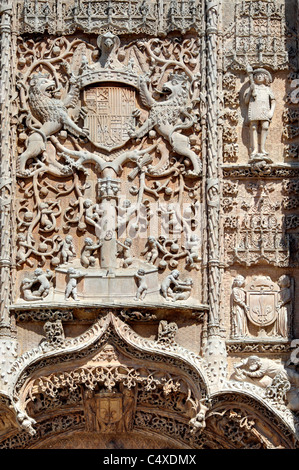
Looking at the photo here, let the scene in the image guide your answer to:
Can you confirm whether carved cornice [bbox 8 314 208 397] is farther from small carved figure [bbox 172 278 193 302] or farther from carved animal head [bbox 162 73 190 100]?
carved animal head [bbox 162 73 190 100]

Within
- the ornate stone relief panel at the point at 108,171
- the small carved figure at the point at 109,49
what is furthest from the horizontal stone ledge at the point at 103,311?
the small carved figure at the point at 109,49

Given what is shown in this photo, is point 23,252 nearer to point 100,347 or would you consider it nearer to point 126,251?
point 126,251

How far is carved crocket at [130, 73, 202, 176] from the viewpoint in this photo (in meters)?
17.9

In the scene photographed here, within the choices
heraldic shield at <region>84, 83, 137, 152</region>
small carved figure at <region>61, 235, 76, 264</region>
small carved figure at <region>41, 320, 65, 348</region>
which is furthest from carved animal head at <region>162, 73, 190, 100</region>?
small carved figure at <region>41, 320, 65, 348</region>

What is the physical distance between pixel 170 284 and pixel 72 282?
3.75ft

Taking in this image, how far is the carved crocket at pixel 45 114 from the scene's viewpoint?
1791 cm

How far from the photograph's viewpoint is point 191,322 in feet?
57.2

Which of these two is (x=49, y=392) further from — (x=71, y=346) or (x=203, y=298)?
(x=203, y=298)

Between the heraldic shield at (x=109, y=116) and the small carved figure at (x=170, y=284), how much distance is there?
173cm

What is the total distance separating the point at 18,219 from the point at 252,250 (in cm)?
280

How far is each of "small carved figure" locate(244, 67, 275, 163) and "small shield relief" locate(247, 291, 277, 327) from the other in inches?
64.2

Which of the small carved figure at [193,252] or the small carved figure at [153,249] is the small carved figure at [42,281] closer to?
the small carved figure at [153,249]
